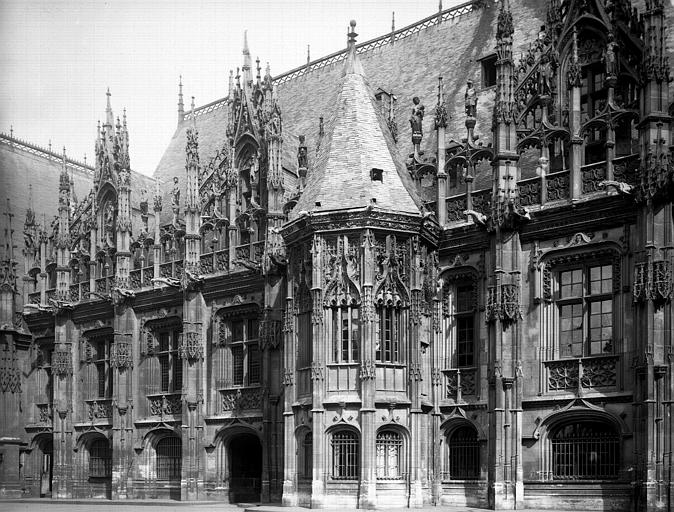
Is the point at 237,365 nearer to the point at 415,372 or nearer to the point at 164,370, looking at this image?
the point at 164,370

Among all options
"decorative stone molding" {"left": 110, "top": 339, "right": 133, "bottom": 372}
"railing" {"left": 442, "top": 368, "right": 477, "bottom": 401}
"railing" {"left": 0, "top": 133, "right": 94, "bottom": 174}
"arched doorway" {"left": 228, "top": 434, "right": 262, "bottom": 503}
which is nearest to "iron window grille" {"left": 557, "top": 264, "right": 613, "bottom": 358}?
"railing" {"left": 442, "top": 368, "right": 477, "bottom": 401}

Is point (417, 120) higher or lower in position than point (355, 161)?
higher

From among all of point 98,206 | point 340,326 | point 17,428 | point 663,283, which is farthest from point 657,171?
point 17,428

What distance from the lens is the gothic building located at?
26.8 meters

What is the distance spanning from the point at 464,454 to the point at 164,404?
1348 centimetres

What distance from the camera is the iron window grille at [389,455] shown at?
2852 cm

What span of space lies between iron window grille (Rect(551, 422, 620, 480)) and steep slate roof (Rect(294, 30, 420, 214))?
7.52m

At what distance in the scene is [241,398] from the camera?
35.8m

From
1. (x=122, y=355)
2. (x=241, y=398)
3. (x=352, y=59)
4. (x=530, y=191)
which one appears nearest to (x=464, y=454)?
(x=530, y=191)

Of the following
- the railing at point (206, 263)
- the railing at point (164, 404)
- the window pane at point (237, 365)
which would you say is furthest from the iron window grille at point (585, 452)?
the railing at point (164, 404)

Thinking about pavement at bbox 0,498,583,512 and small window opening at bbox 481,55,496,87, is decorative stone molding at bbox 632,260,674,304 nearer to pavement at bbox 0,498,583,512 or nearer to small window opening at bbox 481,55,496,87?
pavement at bbox 0,498,583,512

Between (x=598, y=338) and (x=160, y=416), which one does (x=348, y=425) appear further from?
(x=160, y=416)

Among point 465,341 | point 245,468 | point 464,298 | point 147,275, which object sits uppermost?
point 147,275

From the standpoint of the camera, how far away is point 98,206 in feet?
143
